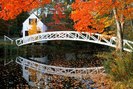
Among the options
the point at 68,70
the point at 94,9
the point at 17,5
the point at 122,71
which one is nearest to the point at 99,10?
the point at 94,9

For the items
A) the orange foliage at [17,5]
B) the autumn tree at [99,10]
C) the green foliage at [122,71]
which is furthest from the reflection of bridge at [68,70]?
the green foliage at [122,71]

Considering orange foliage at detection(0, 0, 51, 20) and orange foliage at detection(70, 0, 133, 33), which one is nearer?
orange foliage at detection(0, 0, 51, 20)

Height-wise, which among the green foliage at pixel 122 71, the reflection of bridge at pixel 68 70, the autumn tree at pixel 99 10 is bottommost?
the reflection of bridge at pixel 68 70

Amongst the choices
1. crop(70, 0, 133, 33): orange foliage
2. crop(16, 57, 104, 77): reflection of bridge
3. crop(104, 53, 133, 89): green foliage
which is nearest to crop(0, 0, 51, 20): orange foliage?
crop(70, 0, 133, 33): orange foliage

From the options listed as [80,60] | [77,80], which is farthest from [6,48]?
[77,80]

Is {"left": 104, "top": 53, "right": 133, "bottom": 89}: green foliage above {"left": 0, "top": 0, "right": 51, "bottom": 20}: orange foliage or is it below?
below

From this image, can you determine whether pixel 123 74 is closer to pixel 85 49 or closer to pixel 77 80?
pixel 77 80

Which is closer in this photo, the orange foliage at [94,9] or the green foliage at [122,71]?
the green foliage at [122,71]

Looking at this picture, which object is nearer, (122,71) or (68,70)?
(122,71)

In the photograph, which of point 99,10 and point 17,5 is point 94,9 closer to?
point 99,10

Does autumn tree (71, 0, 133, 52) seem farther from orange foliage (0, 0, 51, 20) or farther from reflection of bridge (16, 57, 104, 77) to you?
reflection of bridge (16, 57, 104, 77)

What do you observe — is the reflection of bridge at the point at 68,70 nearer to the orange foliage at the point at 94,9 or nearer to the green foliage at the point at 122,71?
the orange foliage at the point at 94,9

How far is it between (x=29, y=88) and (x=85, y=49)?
2778 centimetres

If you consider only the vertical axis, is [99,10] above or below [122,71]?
above
